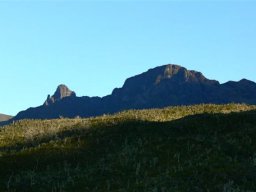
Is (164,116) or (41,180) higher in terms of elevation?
(164,116)

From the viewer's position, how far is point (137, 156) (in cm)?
2791

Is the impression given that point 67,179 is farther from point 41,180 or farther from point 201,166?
point 201,166

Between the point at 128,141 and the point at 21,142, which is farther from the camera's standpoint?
the point at 21,142

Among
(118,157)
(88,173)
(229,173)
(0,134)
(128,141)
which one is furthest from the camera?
(0,134)

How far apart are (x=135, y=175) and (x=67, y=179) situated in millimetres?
2972

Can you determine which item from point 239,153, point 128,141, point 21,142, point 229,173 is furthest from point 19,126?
point 229,173

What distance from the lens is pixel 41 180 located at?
24.7 meters

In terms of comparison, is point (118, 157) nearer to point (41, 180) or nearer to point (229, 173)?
point (41, 180)

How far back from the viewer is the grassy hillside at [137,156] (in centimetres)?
2281

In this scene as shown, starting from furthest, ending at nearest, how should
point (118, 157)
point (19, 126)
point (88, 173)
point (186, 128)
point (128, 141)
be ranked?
point (19, 126) < point (186, 128) < point (128, 141) < point (118, 157) < point (88, 173)

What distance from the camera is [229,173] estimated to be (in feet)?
76.7

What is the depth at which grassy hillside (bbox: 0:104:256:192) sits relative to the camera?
22812mm

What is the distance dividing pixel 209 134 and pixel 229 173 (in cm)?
960

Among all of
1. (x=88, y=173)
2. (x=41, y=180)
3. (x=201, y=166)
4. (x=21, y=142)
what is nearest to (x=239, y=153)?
(x=201, y=166)
